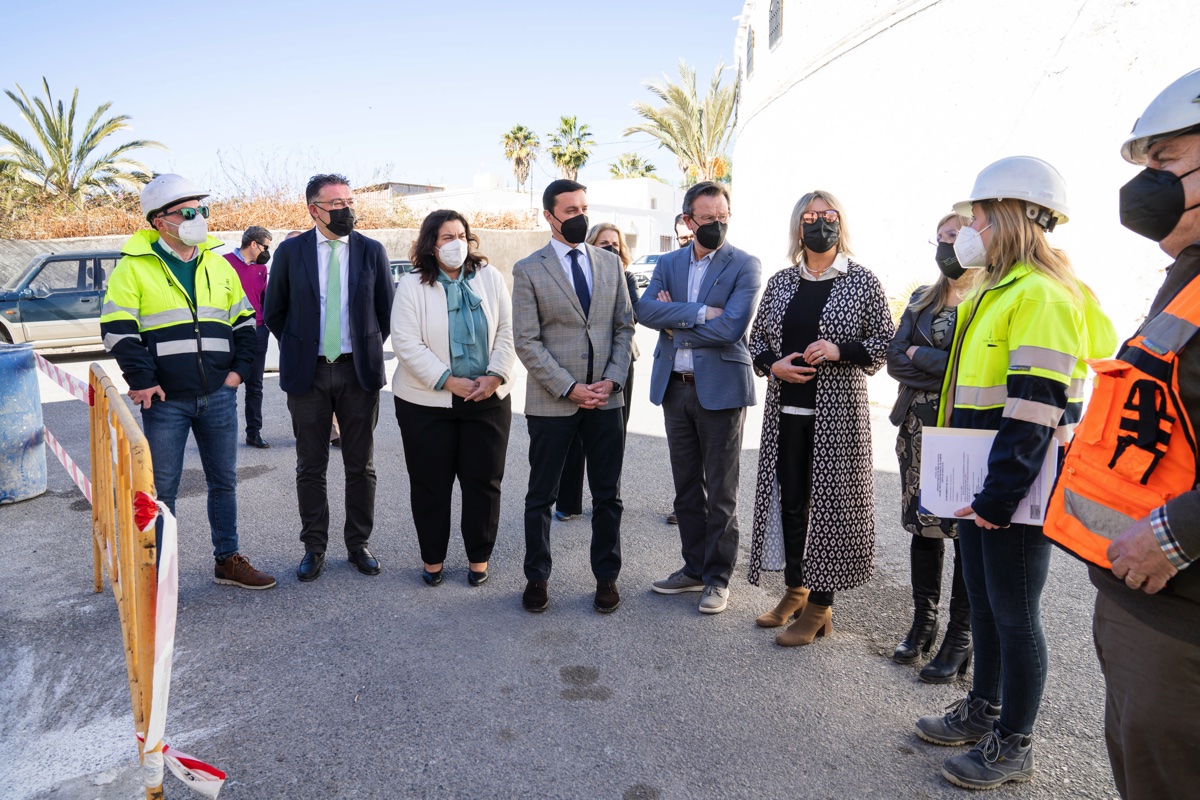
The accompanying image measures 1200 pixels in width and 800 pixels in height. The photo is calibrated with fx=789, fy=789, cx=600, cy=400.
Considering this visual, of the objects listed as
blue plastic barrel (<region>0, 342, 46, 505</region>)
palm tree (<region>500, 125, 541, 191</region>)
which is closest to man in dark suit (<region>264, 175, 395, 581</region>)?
blue plastic barrel (<region>0, 342, 46, 505</region>)

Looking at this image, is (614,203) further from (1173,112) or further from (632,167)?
(1173,112)

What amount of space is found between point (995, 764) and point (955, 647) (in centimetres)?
84

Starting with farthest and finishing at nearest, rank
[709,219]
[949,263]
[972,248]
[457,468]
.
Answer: [457,468], [709,219], [949,263], [972,248]

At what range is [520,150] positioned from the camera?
4906 centimetres

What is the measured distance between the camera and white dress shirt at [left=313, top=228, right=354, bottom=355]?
15.6 ft

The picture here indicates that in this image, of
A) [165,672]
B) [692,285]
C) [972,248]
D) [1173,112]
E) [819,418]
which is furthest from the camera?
[692,285]

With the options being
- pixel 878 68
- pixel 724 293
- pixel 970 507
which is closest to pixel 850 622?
pixel 970 507

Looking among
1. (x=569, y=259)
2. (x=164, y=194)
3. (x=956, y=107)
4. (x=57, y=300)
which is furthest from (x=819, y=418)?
(x=57, y=300)

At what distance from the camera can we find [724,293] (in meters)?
4.35

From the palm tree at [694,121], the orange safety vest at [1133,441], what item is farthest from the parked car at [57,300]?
the palm tree at [694,121]

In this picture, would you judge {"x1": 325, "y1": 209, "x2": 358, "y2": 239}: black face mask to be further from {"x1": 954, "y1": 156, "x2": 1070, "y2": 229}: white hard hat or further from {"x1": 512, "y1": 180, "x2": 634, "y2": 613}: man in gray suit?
{"x1": 954, "y1": 156, "x2": 1070, "y2": 229}: white hard hat

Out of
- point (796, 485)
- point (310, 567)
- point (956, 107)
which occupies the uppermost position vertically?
point (956, 107)

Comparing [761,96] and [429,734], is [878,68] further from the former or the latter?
[429,734]

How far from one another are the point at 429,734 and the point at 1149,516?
99.4 inches
